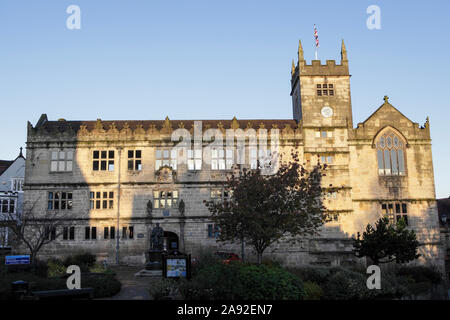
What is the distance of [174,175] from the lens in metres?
35.7

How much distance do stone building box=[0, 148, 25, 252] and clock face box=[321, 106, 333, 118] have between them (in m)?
32.2

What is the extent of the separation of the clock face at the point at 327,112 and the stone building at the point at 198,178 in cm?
10

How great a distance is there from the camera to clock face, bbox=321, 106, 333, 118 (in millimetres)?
37844

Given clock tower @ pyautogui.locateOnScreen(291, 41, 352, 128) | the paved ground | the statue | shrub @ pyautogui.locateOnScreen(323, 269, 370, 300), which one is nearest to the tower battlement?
clock tower @ pyautogui.locateOnScreen(291, 41, 352, 128)

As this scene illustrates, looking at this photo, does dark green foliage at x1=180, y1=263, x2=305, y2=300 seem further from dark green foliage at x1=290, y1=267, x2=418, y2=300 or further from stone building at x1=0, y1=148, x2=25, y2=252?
stone building at x1=0, y1=148, x2=25, y2=252

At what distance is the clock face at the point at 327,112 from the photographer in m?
37.8

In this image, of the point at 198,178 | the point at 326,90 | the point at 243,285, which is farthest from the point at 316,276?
the point at 326,90

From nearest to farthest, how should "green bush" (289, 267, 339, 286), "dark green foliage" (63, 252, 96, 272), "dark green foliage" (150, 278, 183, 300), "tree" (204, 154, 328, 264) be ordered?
"dark green foliage" (150, 278, 183, 300), "green bush" (289, 267, 339, 286), "tree" (204, 154, 328, 264), "dark green foliage" (63, 252, 96, 272)

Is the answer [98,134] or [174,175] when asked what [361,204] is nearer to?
[174,175]

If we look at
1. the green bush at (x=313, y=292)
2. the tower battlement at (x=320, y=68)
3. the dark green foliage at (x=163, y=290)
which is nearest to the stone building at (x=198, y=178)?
the tower battlement at (x=320, y=68)

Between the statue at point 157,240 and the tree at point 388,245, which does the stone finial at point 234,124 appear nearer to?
the statue at point 157,240

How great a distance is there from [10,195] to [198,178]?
2481 centimetres

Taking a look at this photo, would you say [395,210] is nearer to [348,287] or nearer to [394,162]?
[394,162]

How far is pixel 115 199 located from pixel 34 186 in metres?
6.95
